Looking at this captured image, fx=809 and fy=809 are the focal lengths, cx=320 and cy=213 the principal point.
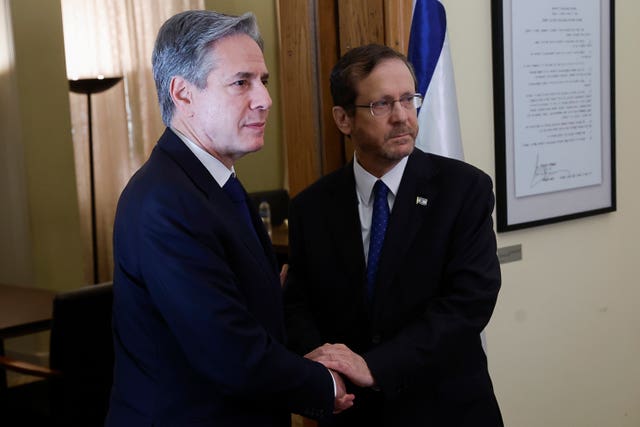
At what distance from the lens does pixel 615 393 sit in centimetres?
340

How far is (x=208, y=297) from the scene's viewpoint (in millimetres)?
1509

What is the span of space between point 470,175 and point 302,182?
82 cm

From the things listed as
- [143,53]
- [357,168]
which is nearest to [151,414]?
[357,168]

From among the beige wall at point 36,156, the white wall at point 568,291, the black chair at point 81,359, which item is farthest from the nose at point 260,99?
the beige wall at point 36,156

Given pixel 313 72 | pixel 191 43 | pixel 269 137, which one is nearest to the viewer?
pixel 191 43

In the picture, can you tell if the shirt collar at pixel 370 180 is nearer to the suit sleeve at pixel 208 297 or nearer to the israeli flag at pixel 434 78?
the israeli flag at pixel 434 78

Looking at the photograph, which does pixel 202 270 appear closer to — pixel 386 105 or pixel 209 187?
pixel 209 187

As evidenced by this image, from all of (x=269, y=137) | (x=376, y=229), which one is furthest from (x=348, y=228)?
(x=269, y=137)

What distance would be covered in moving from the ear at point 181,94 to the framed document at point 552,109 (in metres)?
1.47

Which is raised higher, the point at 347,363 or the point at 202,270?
the point at 202,270

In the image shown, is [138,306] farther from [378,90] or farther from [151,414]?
[378,90]

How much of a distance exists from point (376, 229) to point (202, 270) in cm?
71

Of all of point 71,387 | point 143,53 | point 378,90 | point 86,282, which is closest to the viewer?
point 378,90

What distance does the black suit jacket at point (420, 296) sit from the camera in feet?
6.45
